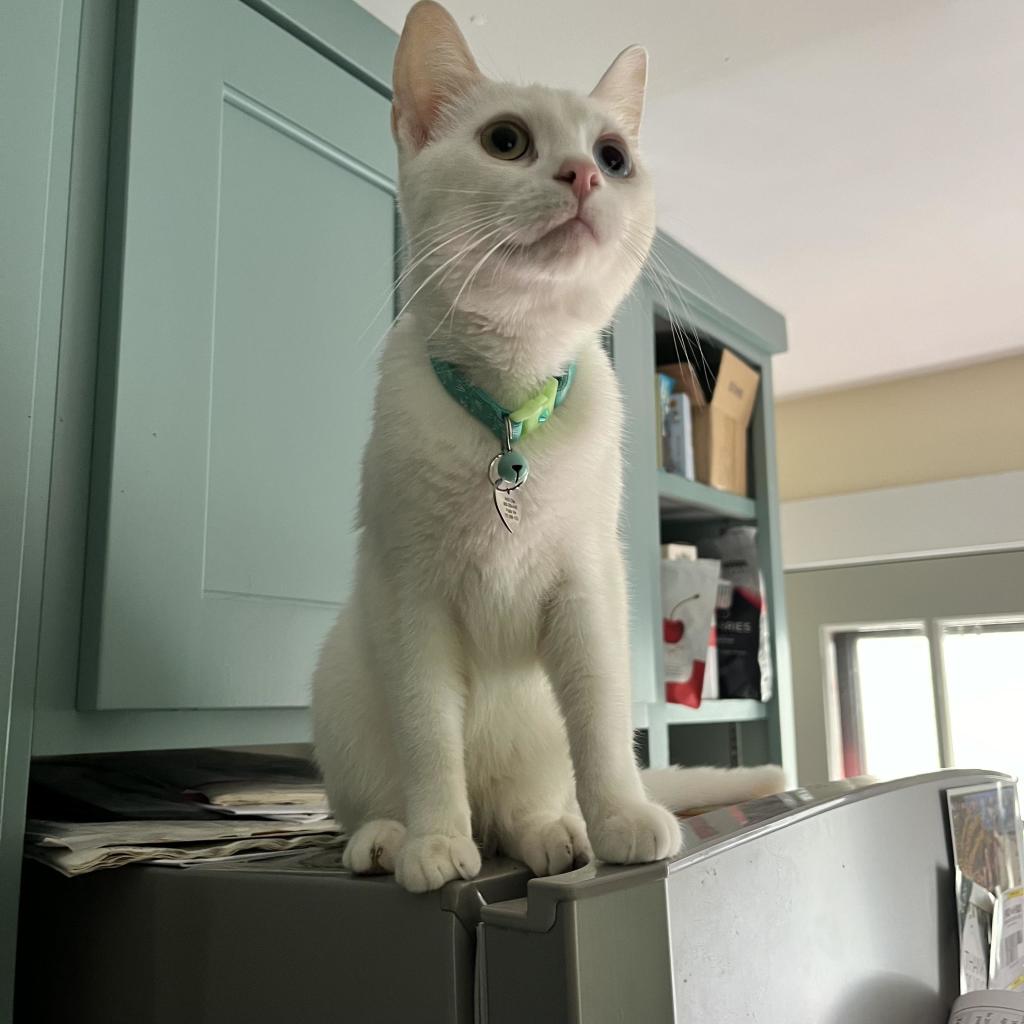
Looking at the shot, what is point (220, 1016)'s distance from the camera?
59 centimetres

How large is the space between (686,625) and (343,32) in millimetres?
1062

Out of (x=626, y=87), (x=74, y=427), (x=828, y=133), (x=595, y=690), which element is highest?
(x=828, y=133)

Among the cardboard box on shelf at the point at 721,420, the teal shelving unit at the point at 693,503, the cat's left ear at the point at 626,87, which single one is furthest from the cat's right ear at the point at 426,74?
the cardboard box on shelf at the point at 721,420

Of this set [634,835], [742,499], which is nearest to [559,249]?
[634,835]

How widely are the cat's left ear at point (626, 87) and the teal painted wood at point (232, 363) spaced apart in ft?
1.37

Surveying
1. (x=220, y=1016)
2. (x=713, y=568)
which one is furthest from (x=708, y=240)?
(x=220, y=1016)

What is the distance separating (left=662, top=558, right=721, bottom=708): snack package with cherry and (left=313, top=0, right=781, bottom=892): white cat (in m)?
1.00

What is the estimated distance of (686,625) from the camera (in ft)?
5.52

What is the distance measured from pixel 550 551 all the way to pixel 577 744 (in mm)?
120

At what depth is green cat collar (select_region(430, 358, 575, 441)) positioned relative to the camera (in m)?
0.60

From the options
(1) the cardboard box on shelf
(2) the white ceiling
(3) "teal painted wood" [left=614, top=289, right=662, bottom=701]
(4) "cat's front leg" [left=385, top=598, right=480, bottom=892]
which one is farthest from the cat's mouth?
(1) the cardboard box on shelf

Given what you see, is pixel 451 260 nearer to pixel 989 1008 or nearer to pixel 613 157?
pixel 613 157

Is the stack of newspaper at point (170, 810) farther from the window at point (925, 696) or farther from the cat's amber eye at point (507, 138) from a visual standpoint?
the window at point (925, 696)

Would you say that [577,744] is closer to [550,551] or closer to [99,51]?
[550,551]
